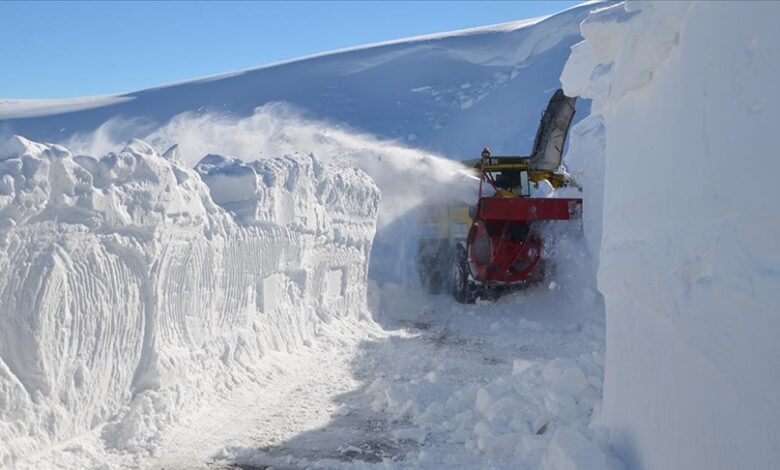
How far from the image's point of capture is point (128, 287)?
219 inches

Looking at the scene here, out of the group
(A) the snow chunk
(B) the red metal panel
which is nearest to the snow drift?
(B) the red metal panel

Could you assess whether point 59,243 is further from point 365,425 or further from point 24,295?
point 365,425

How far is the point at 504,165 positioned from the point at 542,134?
0.92m

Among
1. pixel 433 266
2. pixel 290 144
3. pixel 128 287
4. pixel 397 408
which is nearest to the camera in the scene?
pixel 128 287

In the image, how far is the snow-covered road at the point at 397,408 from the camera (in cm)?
527

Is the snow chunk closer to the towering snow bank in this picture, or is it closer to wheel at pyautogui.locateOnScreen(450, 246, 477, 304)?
the towering snow bank

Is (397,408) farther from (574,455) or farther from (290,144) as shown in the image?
(290,144)

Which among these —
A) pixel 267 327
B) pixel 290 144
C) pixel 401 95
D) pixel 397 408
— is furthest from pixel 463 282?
pixel 401 95

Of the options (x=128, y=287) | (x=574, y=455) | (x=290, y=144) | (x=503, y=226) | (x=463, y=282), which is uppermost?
(x=290, y=144)

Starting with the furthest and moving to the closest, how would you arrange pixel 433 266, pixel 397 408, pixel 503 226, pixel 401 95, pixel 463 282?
pixel 401 95 → pixel 433 266 → pixel 463 282 → pixel 503 226 → pixel 397 408

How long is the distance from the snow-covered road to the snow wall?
1.12 feet

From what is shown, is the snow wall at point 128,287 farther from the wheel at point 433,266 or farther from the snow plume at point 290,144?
the snow plume at point 290,144

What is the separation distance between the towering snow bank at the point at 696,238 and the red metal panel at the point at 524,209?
6462 millimetres

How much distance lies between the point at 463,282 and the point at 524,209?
1911 mm
